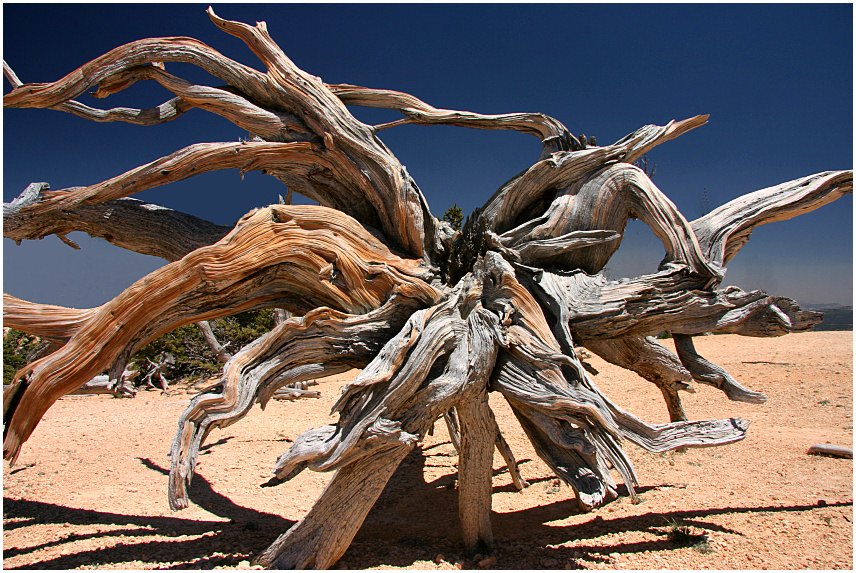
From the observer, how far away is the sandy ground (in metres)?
3.99

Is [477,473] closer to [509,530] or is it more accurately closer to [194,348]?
[509,530]

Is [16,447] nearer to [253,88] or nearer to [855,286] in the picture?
[253,88]

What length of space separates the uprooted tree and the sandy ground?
66 cm

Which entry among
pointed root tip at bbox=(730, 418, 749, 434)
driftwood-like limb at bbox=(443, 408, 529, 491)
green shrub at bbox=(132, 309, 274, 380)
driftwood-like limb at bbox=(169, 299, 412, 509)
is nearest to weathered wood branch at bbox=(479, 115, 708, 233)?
driftwood-like limb at bbox=(169, 299, 412, 509)

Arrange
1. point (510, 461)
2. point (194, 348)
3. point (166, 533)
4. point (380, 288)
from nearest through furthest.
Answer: point (380, 288)
point (166, 533)
point (510, 461)
point (194, 348)

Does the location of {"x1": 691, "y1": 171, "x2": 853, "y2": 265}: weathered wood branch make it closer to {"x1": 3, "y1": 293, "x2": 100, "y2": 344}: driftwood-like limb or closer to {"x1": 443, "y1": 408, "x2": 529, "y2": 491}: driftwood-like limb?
{"x1": 443, "y1": 408, "x2": 529, "y2": 491}: driftwood-like limb

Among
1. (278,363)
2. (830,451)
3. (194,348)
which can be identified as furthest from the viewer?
(194,348)

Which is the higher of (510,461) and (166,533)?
(510,461)

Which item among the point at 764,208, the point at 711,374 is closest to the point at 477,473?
the point at 711,374

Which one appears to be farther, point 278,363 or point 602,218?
point 602,218

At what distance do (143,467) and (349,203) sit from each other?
14.4 feet

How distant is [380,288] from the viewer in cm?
429

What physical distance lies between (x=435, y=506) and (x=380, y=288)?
2824mm

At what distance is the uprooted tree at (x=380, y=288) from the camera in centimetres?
361
